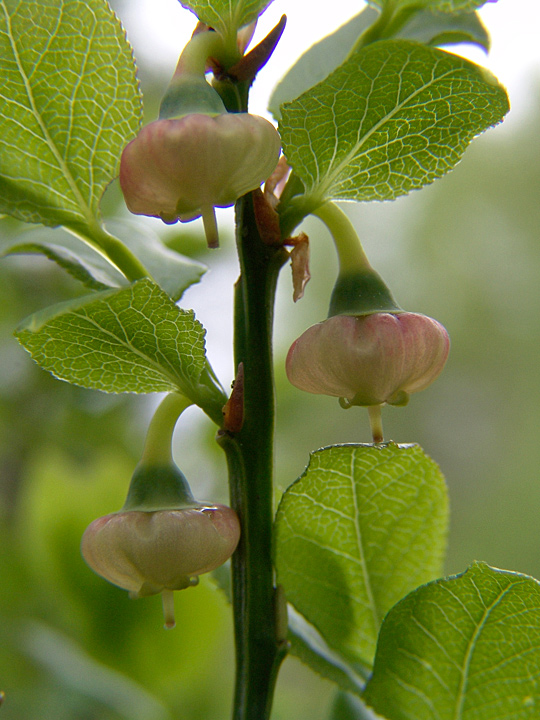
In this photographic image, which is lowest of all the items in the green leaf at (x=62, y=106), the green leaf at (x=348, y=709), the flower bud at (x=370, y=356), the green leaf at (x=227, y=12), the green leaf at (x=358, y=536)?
the green leaf at (x=348, y=709)

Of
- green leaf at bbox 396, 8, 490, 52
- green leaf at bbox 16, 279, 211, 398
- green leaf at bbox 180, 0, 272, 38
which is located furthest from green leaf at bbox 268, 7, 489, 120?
green leaf at bbox 16, 279, 211, 398

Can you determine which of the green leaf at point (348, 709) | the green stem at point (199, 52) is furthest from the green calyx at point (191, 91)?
the green leaf at point (348, 709)

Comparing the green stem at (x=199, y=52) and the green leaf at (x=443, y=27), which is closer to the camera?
the green stem at (x=199, y=52)

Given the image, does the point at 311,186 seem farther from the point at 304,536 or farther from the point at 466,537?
the point at 466,537

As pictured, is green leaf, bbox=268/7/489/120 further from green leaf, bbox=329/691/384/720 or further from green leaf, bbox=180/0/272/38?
green leaf, bbox=329/691/384/720

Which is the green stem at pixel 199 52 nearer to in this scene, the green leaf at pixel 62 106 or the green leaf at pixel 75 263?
the green leaf at pixel 62 106

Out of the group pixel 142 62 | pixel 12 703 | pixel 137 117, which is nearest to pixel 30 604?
pixel 12 703
